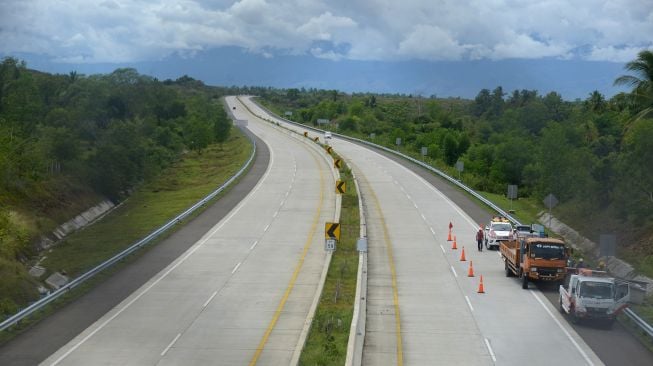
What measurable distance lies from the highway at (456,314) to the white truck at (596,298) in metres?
0.48

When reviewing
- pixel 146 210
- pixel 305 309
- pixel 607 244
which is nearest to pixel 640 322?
pixel 607 244

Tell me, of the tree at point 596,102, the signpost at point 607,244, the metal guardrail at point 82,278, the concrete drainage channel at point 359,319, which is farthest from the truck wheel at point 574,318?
the tree at point 596,102

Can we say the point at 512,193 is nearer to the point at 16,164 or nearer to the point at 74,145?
the point at 16,164

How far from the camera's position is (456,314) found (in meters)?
27.1

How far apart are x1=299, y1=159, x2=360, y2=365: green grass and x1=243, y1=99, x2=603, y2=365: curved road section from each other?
0.81 m

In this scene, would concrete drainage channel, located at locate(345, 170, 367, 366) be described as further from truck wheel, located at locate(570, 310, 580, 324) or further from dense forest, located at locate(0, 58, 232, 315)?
dense forest, located at locate(0, 58, 232, 315)

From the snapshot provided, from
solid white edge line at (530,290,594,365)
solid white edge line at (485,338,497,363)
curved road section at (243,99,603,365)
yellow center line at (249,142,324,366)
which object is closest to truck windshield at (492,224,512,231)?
curved road section at (243,99,603,365)

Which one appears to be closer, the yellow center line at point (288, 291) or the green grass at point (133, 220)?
the yellow center line at point (288, 291)

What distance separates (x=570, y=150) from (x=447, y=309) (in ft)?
127

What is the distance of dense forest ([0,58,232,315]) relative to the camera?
44812 millimetres

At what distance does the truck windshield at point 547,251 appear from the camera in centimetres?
3088

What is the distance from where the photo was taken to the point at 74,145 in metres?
73.8

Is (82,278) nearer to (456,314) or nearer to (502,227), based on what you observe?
(456,314)

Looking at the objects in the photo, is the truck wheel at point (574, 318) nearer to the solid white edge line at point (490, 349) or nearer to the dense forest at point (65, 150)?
the solid white edge line at point (490, 349)
